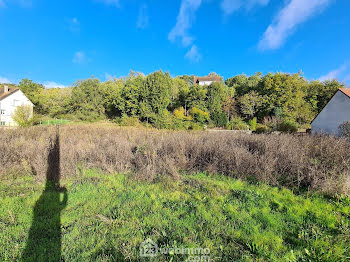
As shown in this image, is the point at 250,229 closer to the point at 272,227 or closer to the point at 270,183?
the point at 272,227

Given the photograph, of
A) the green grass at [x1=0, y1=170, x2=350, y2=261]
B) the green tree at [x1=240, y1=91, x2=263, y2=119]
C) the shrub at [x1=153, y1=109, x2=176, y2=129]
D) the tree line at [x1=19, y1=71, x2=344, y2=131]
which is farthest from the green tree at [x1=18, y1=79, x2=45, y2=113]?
the green tree at [x1=240, y1=91, x2=263, y2=119]

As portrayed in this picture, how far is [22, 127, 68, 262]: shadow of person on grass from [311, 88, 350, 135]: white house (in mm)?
18812

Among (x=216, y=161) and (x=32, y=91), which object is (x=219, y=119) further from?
(x=32, y=91)

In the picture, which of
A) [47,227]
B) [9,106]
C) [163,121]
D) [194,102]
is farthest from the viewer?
[9,106]

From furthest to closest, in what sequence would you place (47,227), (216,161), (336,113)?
(336,113)
(216,161)
(47,227)

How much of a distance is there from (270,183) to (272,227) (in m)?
2.30

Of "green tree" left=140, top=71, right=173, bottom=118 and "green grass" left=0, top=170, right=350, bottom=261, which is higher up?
"green tree" left=140, top=71, right=173, bottom=118

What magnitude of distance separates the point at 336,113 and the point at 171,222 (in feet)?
70.1

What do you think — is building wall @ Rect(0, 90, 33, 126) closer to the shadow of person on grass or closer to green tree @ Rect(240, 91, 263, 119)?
the shadow of person on grass

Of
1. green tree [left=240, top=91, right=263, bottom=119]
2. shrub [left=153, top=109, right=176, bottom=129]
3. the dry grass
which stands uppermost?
green tree [left=240, top=91, right=263, bottom=119]

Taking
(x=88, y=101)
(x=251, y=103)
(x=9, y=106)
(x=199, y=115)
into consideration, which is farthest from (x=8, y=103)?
(x=251, y=103)

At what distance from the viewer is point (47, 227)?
256 centimetres

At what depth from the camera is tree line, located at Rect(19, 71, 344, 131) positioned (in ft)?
76.6

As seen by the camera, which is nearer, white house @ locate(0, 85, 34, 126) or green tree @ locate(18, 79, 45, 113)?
white house @ locate(0, 85, 34, 126)
